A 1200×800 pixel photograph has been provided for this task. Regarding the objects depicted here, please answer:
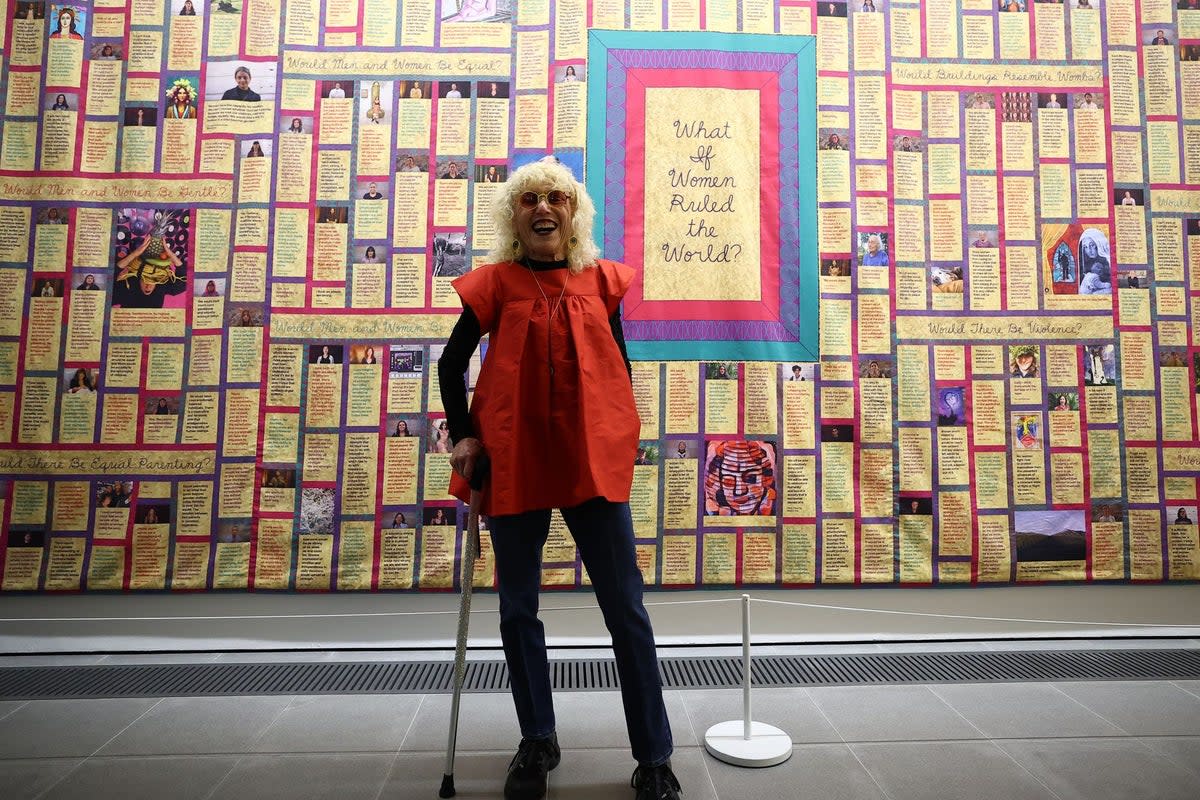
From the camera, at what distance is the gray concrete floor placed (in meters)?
1.67

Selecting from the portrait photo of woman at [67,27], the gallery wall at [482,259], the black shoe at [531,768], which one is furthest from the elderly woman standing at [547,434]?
the portrait photo of woman at [67,27]

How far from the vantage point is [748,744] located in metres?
1.84

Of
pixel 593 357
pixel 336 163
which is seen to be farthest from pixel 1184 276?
pixel 336 163

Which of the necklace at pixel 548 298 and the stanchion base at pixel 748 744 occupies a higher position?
the necklace at pixel 548 298

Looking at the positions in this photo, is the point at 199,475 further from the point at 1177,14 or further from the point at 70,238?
the point at 1177,14

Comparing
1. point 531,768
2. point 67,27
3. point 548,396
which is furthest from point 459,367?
point 67,27

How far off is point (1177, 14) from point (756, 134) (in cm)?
165

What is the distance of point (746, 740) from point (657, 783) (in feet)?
1.23

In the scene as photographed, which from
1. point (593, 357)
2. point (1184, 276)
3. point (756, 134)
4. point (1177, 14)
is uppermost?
point (1177, 14)

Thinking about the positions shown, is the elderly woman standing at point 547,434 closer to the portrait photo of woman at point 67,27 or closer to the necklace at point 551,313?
the necklace at point 551,313

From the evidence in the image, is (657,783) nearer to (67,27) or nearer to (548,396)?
(548,396)

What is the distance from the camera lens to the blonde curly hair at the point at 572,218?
5.55ft

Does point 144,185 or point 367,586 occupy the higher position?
point 144,185

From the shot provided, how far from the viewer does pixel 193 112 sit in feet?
8.83
